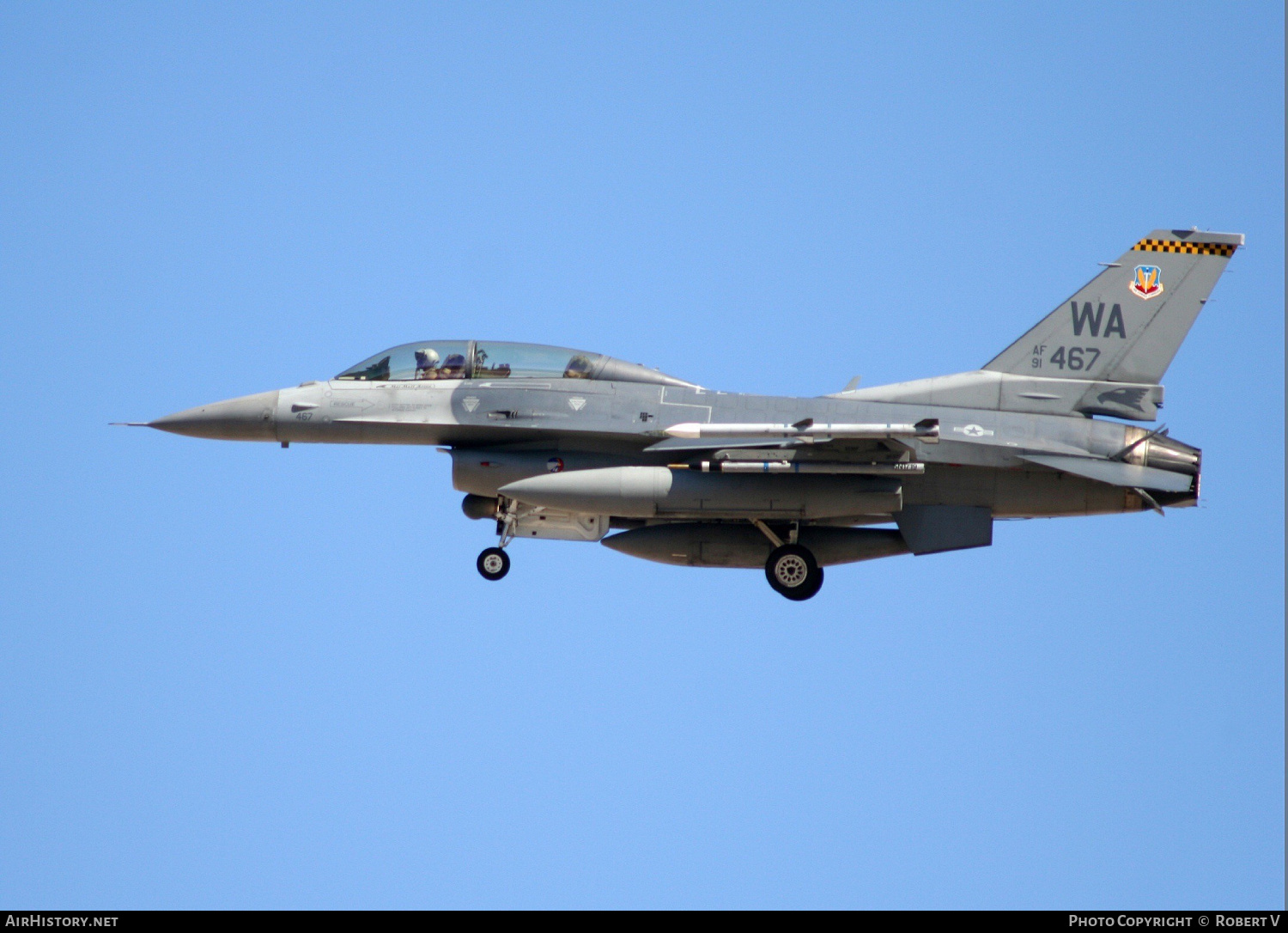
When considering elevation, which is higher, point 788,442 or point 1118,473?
point 788,442

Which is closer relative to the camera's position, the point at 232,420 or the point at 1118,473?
the point at 1118,473

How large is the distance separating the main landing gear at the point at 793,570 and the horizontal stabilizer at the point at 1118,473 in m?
3.00

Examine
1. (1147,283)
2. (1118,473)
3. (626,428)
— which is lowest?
(1118,473)

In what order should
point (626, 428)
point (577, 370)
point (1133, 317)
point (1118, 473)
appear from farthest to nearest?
point (1133, 317)
point (577, 370)
point (626, 428)
point (1118, 473)

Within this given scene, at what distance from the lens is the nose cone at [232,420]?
76.4ft

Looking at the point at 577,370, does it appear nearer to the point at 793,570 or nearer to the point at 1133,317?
the point at 793,570

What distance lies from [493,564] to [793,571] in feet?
12.5

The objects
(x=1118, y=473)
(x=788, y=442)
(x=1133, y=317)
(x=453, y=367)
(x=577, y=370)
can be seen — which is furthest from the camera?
(x=1133, y=317)

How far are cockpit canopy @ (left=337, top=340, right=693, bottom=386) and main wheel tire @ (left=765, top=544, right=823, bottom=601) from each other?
8.16 feet

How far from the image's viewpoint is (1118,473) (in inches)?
876

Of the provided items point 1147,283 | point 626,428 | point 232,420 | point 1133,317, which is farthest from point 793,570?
point 232,420

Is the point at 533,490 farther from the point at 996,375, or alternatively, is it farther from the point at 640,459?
the point at 996,375

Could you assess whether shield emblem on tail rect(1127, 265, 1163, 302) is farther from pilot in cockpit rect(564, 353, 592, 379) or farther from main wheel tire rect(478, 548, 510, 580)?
main wheel tire rect(478, 548, 510, 580)
